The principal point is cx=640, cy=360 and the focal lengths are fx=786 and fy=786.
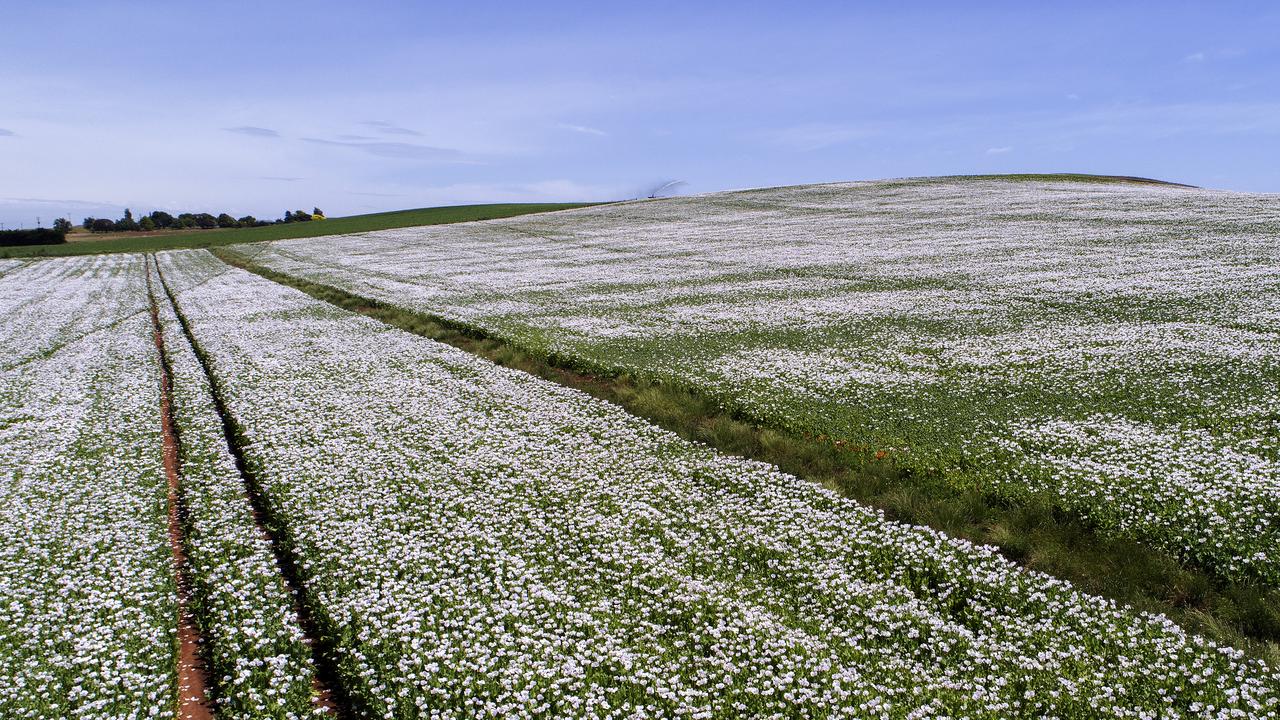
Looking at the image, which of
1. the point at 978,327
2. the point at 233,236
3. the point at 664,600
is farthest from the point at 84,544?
the point at 233,236

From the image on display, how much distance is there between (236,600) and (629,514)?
5.44 metres

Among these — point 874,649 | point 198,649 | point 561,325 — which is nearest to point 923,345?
point 561,325

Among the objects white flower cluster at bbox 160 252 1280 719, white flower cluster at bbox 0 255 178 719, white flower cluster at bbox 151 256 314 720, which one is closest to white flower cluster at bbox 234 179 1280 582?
white flower cluster at bbox 160 252 1280 719

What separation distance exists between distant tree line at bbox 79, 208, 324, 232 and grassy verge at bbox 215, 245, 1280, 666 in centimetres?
13459

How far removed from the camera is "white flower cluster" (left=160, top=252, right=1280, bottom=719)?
7.77 m

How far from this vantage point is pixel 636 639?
880 centimetres

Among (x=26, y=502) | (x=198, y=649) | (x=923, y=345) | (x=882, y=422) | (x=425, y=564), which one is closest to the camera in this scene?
(x=198, y=649)

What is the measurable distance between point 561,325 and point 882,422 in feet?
52.2

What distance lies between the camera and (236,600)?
1002 cm

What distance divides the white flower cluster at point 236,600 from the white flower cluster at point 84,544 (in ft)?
1.39

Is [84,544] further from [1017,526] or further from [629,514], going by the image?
[1017,526]

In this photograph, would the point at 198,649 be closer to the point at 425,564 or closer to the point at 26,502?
the point at 425,564

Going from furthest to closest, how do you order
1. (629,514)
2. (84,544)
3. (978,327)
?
1. (978,327)
2. (629,514)
3. (84,544)

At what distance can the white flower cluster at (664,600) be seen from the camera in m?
→ 7.77
